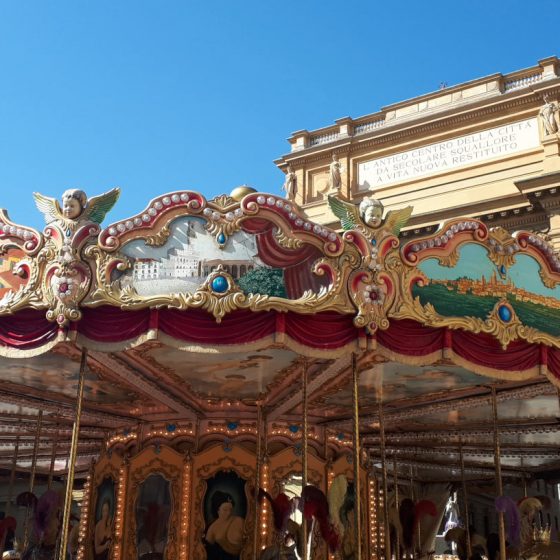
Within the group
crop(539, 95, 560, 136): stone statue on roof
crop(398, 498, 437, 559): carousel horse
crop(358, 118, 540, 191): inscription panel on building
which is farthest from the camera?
crop(358, 118, 540, 191): inscription panel on building

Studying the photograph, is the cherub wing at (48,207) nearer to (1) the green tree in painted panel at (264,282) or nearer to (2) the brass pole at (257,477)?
(1) the green tree in painted panel at (264,282)

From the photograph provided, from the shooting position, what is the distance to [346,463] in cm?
1214

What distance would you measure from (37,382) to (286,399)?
12.5ft

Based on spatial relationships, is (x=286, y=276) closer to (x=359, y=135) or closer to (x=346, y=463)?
(x=346, y=463)

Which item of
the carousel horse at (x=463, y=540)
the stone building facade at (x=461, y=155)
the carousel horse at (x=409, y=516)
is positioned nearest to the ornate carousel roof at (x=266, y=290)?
the carousel horse at (x=409, y=516)

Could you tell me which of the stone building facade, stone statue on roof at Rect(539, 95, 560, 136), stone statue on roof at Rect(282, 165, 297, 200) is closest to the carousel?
the stone building facade

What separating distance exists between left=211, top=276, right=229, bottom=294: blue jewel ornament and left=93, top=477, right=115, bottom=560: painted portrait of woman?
5933mm

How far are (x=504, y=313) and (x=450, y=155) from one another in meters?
16.7

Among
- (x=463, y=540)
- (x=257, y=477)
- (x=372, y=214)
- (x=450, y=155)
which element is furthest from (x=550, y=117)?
(x=372, y=214)

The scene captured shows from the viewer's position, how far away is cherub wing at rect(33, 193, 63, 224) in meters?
7.53

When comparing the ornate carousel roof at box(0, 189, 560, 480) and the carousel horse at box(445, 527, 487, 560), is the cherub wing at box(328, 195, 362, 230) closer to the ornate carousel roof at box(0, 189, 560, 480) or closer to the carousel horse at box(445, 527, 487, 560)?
the ornate carousel roof at box(0, 189, 560, 480)

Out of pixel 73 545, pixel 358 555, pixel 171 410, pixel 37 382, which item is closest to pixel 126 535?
pixel 171 410

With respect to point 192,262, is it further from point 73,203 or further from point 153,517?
point 153,517

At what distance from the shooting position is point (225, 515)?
10922 mm
